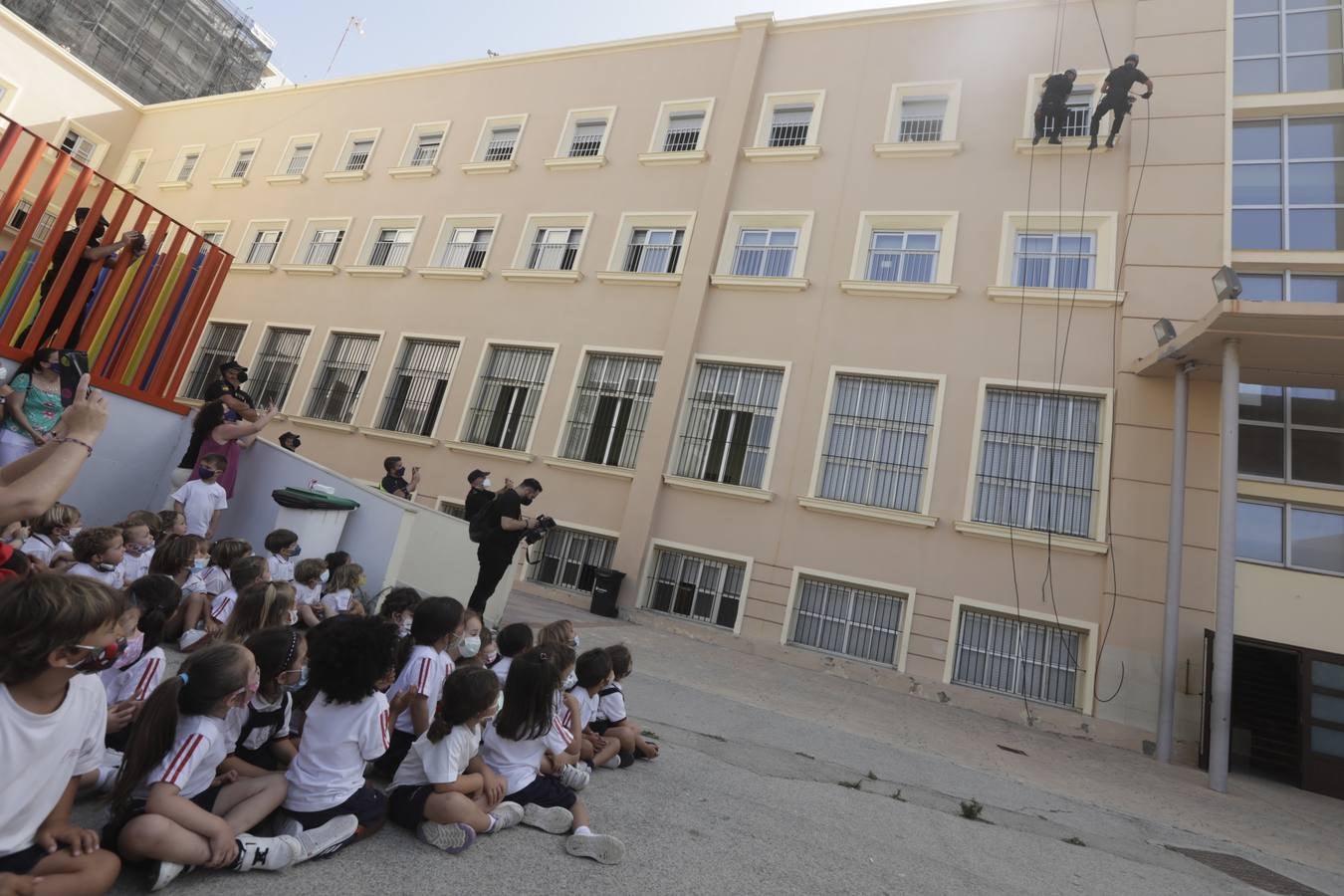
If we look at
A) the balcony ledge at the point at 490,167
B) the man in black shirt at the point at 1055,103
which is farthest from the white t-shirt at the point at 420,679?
the balcony ledge at the point at 490,167

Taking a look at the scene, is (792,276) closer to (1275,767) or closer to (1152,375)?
(1152,375)

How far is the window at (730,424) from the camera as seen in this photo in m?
11.9

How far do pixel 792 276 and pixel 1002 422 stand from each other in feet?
14.4

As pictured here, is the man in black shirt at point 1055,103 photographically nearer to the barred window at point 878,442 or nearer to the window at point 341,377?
the barred window at point 878,442

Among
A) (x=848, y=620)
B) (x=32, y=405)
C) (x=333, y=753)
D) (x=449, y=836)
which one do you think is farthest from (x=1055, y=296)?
(x=32, y=405)

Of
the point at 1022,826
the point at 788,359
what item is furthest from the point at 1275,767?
the point at 788,359

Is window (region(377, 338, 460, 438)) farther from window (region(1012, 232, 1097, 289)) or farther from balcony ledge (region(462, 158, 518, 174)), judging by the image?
window (region(1012, 232, 1097, 289))

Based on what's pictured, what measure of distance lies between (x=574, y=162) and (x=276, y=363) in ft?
28.9

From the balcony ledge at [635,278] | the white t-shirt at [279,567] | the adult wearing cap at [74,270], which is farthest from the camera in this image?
the balcony ledge at [635,278]

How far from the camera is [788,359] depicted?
12.0m

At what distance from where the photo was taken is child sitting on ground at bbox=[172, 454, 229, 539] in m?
6.68

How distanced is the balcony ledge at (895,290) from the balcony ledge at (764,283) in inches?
30.5

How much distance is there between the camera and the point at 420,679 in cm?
356

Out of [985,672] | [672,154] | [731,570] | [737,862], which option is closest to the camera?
[737,862]
